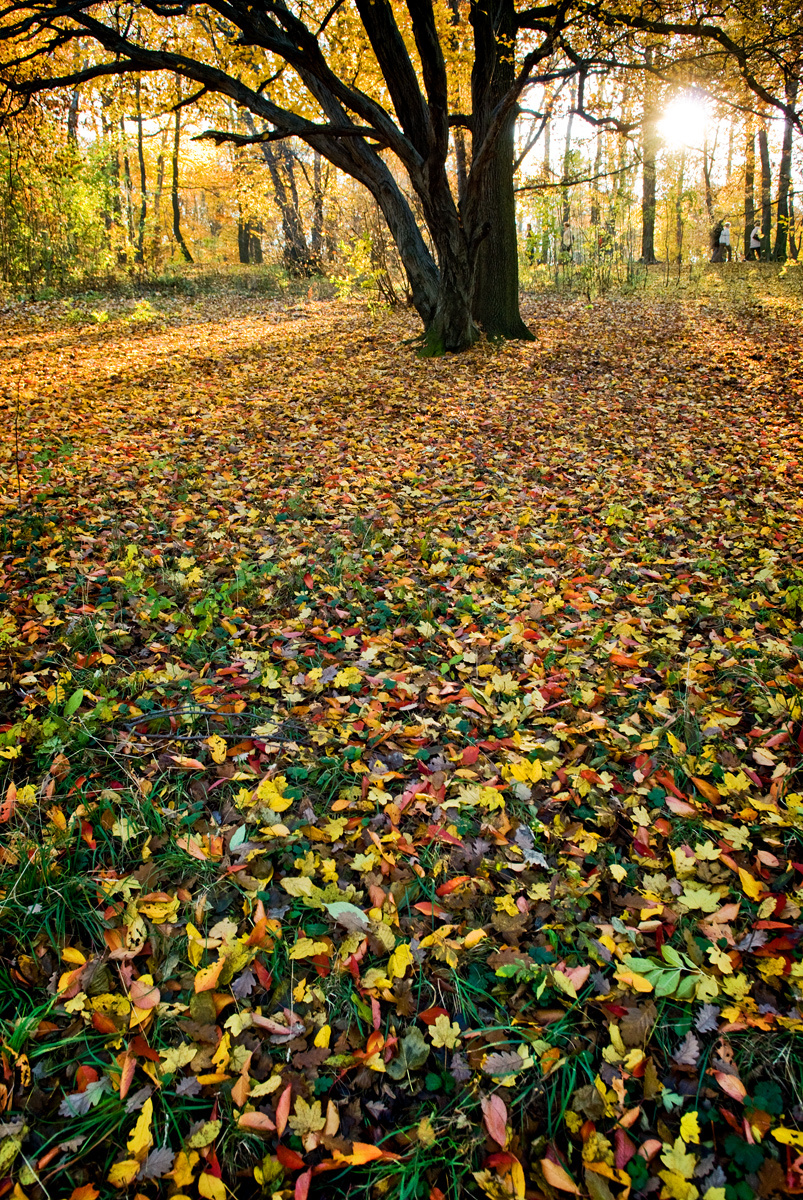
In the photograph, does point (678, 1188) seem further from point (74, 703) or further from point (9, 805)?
point (74, 703)

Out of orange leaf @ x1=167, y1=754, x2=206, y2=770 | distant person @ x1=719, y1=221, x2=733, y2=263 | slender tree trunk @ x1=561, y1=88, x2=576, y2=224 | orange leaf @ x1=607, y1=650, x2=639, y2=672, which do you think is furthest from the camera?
distant person @ x1=719, y1=221, x2=733, y2=263

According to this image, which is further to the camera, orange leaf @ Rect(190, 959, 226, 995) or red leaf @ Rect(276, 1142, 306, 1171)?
orange leaf @ Rect(190, 959, 226, 995)

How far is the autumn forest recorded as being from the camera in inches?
63.1

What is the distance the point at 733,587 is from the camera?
3912 millimetres

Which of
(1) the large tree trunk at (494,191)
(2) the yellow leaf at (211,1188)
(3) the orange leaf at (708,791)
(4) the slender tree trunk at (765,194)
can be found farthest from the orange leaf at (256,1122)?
(4) the slender tree trunk at (765,194)

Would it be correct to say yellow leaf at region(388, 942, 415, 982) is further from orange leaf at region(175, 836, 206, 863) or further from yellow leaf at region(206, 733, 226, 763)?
yellow leaf at region(206, 733, 226, 763)

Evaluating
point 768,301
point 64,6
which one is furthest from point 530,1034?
point 768,301

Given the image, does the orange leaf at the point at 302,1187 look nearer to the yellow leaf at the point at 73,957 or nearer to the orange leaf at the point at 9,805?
the yellow leaf at the point at 73,957

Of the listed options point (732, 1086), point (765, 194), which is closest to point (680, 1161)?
point (732, 1086)

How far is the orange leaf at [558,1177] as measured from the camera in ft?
4.85

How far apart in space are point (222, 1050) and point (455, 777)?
125 cm

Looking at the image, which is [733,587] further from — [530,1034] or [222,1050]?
[222,1050]

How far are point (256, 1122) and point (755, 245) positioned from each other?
2423 cm

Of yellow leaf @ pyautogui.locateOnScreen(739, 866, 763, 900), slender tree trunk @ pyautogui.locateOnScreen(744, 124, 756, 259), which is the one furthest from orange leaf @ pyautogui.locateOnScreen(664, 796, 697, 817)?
slender tree trunk @ pyautogui.locateOnScreen(744, 124, 756, 259)
